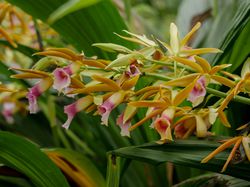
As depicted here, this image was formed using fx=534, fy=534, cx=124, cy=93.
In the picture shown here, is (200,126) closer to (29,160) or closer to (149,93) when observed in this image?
(149,93)

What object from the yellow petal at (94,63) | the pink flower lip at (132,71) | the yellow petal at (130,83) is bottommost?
the yellow petal at (130,83)

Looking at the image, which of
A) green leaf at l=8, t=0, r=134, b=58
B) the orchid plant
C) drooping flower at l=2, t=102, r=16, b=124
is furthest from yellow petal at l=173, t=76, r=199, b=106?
drooping flower at l=2, t=102, r=16, b=124

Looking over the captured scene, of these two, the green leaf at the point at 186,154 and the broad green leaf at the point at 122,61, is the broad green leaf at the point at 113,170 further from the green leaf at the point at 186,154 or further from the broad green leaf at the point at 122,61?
the broad green leaf at the point at 122,61

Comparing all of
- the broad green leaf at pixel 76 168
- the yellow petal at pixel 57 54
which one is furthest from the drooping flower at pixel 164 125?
the broad green leaf at pixel 76 168

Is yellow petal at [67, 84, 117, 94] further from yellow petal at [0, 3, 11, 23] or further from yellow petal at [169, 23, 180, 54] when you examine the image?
yellow petal at [0, 3, 11, 23]

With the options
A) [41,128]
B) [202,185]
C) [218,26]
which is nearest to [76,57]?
[202,185]

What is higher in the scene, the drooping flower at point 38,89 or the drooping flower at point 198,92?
the drooping flower at point 38,89

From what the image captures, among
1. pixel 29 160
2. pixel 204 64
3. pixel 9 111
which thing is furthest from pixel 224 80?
pixel 9 111
